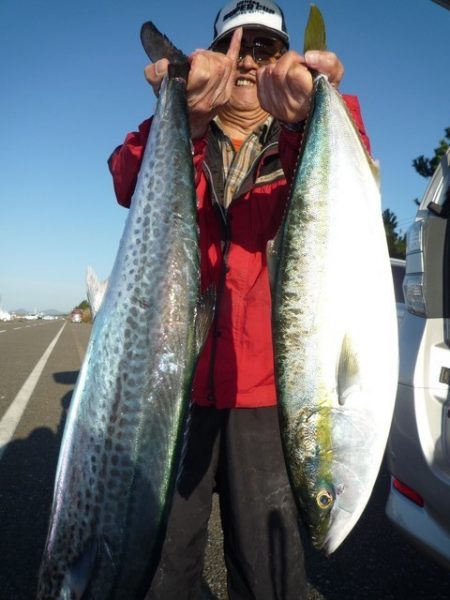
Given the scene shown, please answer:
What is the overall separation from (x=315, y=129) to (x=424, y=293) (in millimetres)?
1242

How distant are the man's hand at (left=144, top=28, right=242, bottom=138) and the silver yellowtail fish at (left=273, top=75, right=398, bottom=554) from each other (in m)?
0.34

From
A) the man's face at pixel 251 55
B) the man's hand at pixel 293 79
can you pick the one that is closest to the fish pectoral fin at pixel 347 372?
the man's hand at pixel 293 79

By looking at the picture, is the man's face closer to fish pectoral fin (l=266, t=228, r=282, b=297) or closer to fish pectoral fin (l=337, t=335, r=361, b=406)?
fish pectoral fin (l=266, t=228, r=282, b=297)

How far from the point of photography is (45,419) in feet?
20.7

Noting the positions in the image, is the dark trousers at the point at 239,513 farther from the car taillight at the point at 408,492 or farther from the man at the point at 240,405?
the car taillight at the point at 408,492

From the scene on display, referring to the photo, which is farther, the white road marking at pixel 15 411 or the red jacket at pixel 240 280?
the white road marking at pixel 15 411

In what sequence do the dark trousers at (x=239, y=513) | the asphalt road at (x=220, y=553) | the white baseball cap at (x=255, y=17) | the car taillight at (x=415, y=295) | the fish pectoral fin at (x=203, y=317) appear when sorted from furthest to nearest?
the asphalt road at (x=220, y=553)
the car taillight at (x=415, y=295)
the white baseball cap at (x=255, y=17)
the dark trousers at (x=239, y=513)
the fish pectoral fin at (x=203, y=317)

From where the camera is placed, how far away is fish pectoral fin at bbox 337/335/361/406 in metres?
1.51

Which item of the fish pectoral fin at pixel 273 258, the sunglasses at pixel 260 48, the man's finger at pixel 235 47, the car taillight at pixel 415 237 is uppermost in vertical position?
the sunglasses at pixel 260 48

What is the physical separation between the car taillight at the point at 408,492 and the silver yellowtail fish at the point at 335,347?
3.47 ft

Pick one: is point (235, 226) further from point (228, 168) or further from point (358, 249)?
point (358, 249)

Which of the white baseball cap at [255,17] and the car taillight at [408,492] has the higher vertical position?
the white baseball cap at [255,17]

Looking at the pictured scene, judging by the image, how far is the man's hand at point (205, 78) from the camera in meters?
1.68

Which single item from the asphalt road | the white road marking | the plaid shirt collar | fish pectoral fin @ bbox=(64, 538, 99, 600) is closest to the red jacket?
the plaid shirt collar
